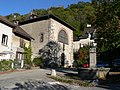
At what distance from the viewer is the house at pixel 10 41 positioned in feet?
99.9

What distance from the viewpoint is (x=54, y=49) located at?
3844cm

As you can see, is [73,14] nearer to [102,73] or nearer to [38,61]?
[38,61]

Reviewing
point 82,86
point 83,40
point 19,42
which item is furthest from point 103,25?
point 83,40

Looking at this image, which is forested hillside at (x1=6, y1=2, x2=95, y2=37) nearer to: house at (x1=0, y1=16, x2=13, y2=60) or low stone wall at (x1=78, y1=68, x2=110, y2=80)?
Result: house at (x1=0, y1=16, x2=13, y2=60)

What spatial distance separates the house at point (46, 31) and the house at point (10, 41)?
9.71 feet

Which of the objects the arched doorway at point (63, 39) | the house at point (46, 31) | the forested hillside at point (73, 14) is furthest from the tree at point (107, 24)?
the forested hillside at point (73, 14)

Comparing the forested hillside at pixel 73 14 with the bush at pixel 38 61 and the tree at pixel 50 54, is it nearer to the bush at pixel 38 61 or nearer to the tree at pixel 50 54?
the tree at pixel 50 54

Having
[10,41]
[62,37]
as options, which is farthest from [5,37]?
[62,37]

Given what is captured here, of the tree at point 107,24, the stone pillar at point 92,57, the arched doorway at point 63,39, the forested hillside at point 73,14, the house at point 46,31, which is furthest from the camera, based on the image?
the forested hillside at point 73,14

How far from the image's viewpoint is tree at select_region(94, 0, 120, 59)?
20.8 metres

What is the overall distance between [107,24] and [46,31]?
17875 mm

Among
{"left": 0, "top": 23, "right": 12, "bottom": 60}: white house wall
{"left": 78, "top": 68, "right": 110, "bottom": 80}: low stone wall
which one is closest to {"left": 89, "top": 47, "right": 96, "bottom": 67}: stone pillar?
{"left": 78, "top": 68, "right": 110, "bottom": 80}: low stone wall

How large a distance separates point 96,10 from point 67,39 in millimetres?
20357

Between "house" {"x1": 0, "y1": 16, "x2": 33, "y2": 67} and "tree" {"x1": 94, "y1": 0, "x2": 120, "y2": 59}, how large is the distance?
13340 millimetres
